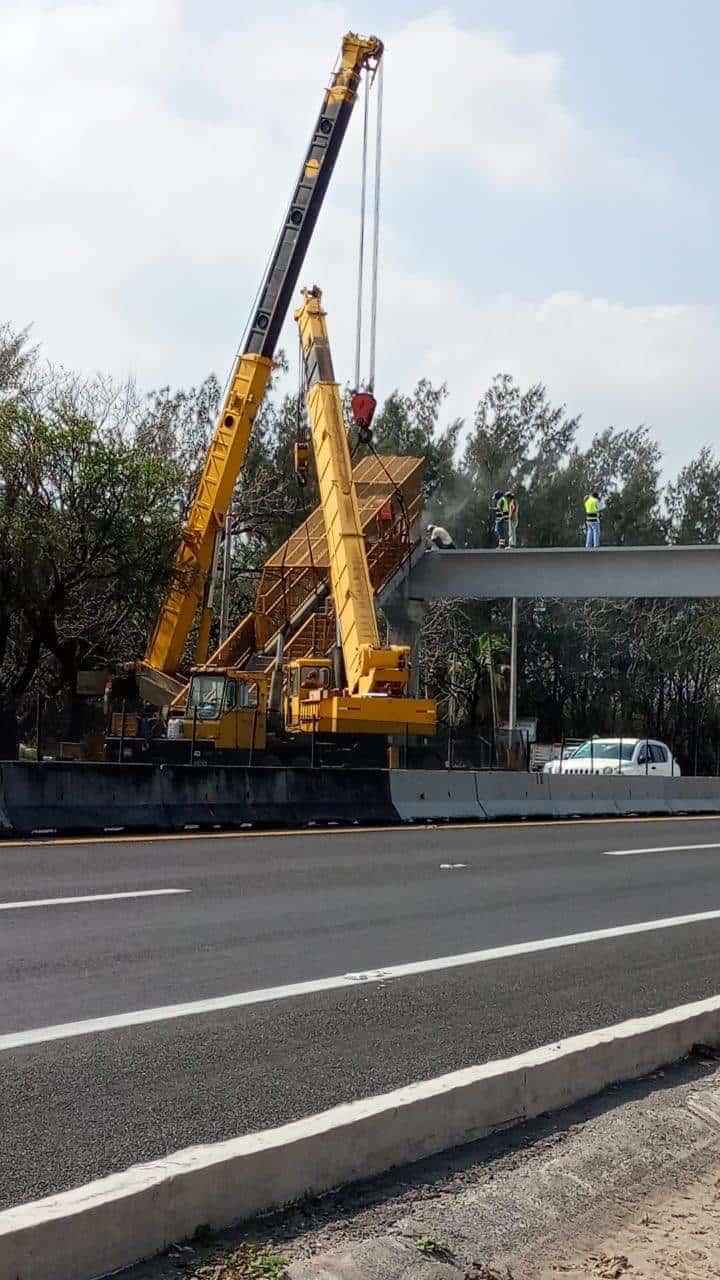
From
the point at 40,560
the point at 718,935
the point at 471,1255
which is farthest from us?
the point at 40,560

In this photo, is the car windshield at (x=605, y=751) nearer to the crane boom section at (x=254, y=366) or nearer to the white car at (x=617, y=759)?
the white car at (x=617, y=759)

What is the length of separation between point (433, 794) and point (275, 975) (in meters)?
14.4

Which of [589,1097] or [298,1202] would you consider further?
[589,1097]

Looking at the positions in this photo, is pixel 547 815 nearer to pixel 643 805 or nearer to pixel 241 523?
pixel 643 805

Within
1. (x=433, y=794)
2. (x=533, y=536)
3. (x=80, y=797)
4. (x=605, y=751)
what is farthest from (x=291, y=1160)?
(x=533, y=536)

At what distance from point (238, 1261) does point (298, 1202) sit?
50 centimetres

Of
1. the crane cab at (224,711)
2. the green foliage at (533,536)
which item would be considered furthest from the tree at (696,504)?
the crane cab at (224,711)

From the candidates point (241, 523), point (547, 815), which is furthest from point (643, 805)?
point (241, 523)

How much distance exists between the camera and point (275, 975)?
8.24 metres

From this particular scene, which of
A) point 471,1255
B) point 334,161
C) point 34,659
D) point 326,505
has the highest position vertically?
point 334,161

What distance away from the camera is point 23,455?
113ft

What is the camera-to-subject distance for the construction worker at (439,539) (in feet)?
133

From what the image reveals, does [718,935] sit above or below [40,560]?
below

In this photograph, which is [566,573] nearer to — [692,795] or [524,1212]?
[692,795]
